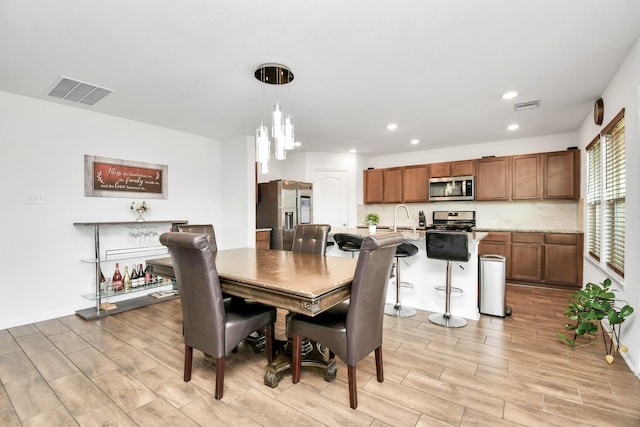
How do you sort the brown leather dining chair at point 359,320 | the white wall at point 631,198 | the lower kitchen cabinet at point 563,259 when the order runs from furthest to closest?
the lower kitchen cabinet at point 563,259
the white wall at point 631,198
the brown leather dining chair at point 359,320

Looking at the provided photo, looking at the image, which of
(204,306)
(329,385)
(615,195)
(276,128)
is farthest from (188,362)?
(615,195)

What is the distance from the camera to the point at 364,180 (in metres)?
6.50

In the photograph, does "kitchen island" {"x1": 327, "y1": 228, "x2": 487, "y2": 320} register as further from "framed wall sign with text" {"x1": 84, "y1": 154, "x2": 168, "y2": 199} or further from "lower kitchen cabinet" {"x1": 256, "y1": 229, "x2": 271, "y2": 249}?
"framed wall sign with text" {"x1": 84, "y1": 154, "x2": 168, "y2": 199}

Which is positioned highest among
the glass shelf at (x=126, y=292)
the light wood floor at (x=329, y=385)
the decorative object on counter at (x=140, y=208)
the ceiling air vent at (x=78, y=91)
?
the ceiling air vent at (x=78, y=91)

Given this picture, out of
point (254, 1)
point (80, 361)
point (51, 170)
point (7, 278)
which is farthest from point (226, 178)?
point (254, 1)

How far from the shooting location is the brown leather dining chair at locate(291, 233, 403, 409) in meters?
1.75

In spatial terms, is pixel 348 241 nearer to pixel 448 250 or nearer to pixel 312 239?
pixel 312 239

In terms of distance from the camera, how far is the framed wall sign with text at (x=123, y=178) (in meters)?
3.67

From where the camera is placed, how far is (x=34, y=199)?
324 centimetres

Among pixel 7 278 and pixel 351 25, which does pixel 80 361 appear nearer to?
pixel 7 278

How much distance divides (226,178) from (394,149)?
3206mm

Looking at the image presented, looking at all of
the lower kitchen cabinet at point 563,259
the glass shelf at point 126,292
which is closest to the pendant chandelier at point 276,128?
the glass shelf at point 126,292

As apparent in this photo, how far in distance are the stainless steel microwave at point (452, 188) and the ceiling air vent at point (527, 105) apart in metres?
1.85

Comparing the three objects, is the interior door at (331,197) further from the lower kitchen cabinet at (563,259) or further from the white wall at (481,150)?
the lower kitchen cabinet at (563,259)
